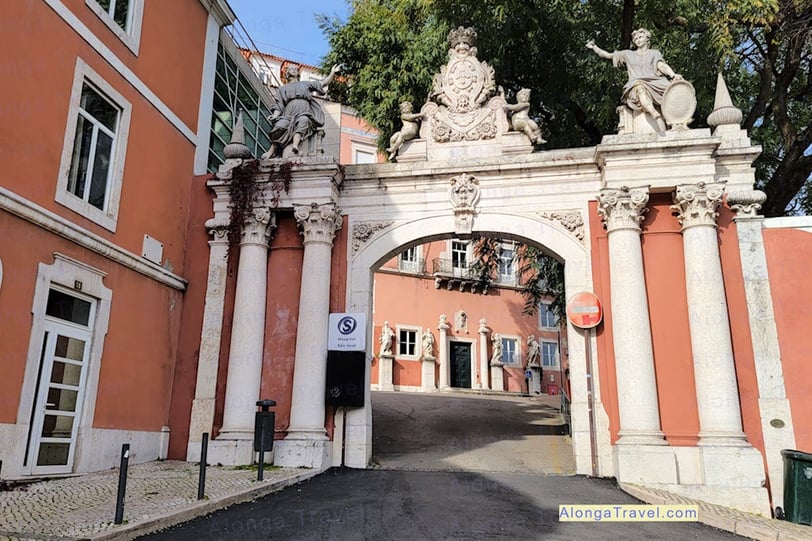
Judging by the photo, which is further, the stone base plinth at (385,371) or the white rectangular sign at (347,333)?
the stone base plinth at (385,371)

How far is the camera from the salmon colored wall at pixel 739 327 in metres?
8.31

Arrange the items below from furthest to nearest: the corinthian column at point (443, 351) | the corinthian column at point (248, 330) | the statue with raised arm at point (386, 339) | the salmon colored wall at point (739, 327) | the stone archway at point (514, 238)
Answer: the corinthian column at point (443, 351) < the statue with raised arm at point (386, 339) < the corinthian column at point (248, 330) < the stone archway at point (514, 238) < the salmon colored wall at point (739, 327)

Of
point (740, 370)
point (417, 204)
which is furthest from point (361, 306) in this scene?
point (740, 370)

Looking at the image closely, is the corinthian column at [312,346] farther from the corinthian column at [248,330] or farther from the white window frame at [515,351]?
the white window frame at [515,351]

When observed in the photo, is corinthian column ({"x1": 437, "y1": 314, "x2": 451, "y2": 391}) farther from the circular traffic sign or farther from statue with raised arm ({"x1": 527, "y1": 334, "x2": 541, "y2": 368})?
the circular traffic sign

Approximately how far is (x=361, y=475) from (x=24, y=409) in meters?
4.20

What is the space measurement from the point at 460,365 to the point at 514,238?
1940 centimetres

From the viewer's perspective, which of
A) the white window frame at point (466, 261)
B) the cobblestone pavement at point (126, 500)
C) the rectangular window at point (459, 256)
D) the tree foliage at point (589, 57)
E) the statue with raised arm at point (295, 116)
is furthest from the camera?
the rectangular window at point (459, 256)

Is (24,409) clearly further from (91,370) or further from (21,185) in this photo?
(21,185)

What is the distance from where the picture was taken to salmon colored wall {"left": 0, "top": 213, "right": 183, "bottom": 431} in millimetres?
6902

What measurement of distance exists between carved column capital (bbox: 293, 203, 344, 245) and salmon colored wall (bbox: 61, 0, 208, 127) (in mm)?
2972

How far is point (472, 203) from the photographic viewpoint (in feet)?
32.6

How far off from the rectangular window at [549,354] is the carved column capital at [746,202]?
72.8 feet

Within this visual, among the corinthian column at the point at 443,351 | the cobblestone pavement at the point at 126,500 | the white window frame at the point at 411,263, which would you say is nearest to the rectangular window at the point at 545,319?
the corinthian column at the point at 443,351
